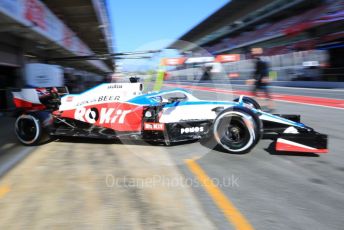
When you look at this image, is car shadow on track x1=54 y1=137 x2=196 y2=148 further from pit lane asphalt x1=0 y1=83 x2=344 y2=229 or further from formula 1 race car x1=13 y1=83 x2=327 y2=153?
pit lane asphalt x1=0 y1=83 x2=344 y2=229

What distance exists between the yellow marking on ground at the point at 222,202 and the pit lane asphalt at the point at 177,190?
0.06 meters

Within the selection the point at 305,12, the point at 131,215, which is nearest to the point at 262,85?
the point at 131,215

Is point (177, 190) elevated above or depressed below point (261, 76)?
below

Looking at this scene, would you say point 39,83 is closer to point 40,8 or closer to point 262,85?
point 40,8

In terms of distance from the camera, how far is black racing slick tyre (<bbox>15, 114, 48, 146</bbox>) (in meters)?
6.22

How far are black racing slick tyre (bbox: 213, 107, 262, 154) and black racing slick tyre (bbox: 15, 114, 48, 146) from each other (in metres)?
3.14

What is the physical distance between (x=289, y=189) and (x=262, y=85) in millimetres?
6413

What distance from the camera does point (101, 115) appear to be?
239 inches

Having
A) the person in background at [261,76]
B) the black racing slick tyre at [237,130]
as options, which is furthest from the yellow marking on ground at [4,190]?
the person in background at [261,76]

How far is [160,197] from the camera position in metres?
3.61

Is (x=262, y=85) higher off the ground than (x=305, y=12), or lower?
lower

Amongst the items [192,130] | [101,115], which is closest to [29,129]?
[101,115]

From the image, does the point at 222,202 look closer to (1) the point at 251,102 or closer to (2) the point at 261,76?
(1) the point at 251,102

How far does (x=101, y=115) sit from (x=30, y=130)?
1.43 metres
